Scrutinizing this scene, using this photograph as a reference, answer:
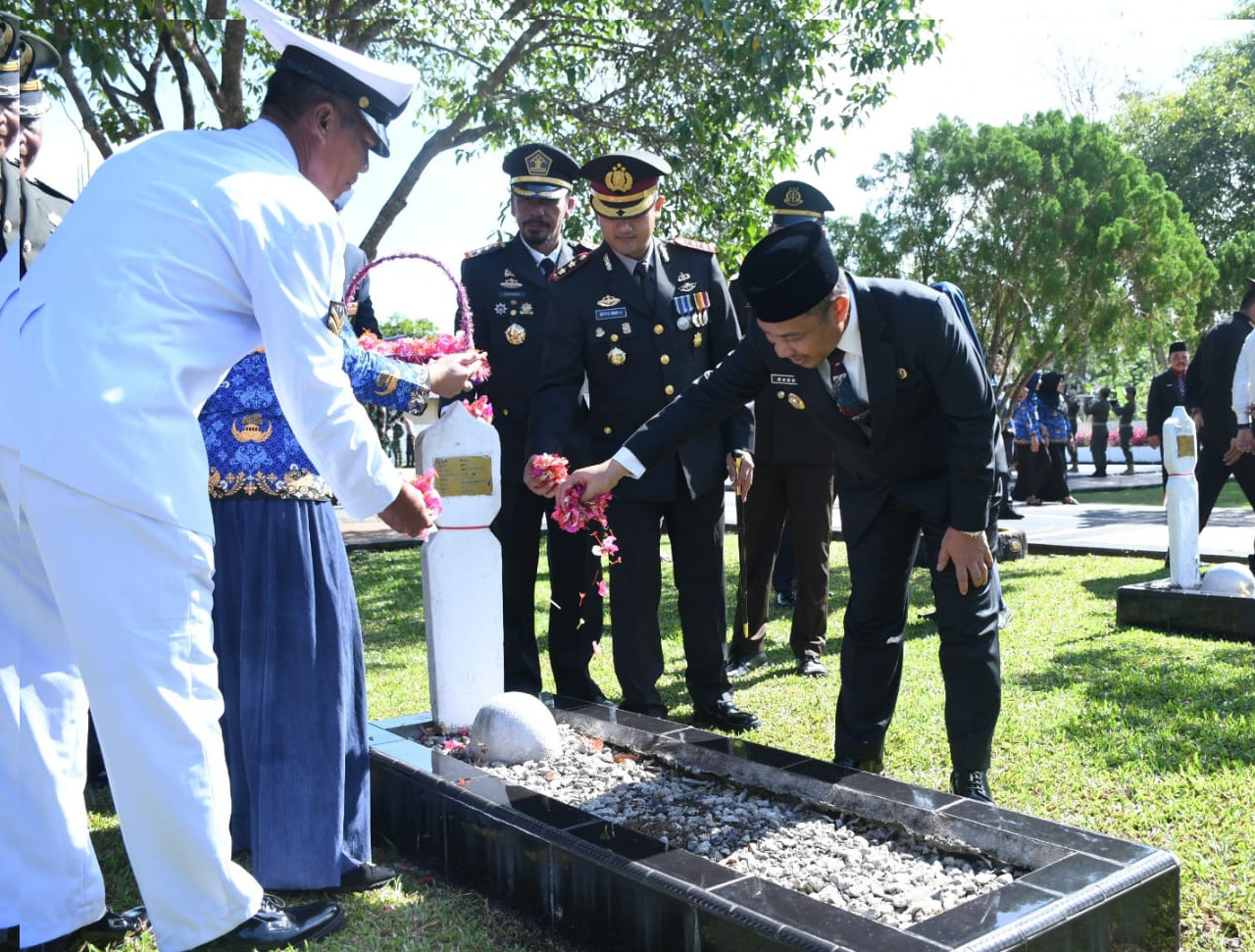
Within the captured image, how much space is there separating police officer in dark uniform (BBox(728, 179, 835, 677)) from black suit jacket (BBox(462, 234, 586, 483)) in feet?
3.37

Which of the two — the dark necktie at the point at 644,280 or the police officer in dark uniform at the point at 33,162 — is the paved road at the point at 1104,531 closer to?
the dark necktie at the point at 644,280

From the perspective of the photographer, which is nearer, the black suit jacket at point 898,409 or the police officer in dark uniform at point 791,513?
the black suit jacket at point 898,409

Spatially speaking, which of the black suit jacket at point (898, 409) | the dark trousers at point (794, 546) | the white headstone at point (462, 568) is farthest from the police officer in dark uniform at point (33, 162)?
the dark trousers at point (794, 546)

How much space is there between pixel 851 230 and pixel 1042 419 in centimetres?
703

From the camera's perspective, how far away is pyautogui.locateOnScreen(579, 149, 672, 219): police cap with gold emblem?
15.8 ft

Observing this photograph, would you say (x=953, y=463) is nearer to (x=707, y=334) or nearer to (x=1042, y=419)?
(x=707, y=334)

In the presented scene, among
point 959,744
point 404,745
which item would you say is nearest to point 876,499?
point 959,744

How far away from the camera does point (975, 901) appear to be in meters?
2.58

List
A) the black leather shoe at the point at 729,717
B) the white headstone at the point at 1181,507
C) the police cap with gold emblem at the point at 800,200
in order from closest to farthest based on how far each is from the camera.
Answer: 1. the black leather shoe at the point at 729,717
2. the police cap with gold emblem at the point at 800,200
3. the white headstone at the point at 1181,507

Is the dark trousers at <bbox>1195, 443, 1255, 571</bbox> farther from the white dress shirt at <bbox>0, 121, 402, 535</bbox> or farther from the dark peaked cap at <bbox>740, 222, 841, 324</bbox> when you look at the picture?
the white dress shirt at <bbox>0, 121, 402, 535</bbox>

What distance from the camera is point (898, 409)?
3.68 m

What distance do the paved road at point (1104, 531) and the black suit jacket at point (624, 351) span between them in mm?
5618

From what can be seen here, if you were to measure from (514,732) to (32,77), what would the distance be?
115 inches

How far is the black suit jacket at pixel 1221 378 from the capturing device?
8570 mm
